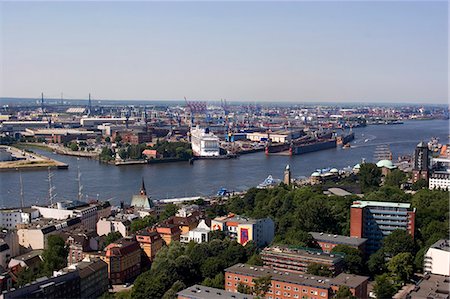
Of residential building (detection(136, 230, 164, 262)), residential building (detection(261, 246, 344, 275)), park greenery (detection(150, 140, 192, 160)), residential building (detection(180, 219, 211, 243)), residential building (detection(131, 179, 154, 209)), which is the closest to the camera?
residential building (detection(261, 246, 344, 275))

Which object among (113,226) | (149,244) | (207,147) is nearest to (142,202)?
(113,226)

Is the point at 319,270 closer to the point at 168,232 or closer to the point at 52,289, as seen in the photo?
the point at 168,232

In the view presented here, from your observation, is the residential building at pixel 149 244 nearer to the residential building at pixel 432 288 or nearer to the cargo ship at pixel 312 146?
the residential building at pixel 432 288

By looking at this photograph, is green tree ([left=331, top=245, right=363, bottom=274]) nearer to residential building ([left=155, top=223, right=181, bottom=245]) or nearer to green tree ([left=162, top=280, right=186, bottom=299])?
green tree ([left=162, top=280, right=186, bottom=299])

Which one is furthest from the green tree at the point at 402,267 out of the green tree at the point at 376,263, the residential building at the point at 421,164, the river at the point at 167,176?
the residential building at the point at 421,164

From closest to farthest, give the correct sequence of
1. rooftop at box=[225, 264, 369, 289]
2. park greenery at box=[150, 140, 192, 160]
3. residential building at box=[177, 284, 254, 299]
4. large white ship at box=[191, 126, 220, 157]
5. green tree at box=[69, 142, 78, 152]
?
residential building at box=[177, 284, 254, 299]
rooftop at box=[225, 264, 369, 289]
park greenery at box=[150, 140, 192, 160]
large white ship at box=[191, 126, 220, 157]
green tree at box=[69, 142, 78, 152]

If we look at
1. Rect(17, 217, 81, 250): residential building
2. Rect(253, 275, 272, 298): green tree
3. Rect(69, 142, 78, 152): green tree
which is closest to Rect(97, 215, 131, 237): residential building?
Rect(17, 217, 81, 250): residential building
